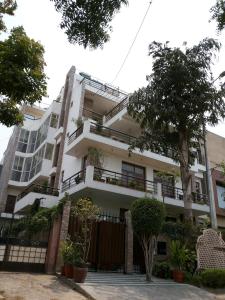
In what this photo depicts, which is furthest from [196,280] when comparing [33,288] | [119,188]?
[119,188]

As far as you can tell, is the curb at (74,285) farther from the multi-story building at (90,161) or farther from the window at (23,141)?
the window at (23,141)

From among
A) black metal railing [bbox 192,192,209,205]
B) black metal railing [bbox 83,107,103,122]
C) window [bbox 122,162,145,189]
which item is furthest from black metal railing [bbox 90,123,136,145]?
black metal railing [bbox 192,192,209,205]

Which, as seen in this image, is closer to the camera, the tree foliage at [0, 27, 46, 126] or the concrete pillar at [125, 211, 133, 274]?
the tree foliage at [0, 27, 46, 126]

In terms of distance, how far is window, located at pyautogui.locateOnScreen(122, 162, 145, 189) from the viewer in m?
18.9

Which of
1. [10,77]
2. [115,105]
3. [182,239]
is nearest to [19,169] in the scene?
[115,105]

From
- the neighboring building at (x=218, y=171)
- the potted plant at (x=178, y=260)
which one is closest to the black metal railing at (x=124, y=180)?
the potted plant at (x=178, y=260)

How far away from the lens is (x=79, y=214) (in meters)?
11.5

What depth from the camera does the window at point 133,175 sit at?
18.9 m

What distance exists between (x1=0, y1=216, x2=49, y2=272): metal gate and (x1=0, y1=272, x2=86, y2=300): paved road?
21.0 inches

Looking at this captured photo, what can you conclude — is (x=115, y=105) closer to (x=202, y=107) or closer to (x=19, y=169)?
(x=202, y=107)

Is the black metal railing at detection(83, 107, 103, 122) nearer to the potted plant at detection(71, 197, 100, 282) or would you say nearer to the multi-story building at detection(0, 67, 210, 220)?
the multi-story building at detection(0, 67, 210, 220)

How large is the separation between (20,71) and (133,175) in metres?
15.0

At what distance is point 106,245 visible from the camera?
518 inches

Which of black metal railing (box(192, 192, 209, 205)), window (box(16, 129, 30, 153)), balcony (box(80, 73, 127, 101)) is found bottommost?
black metal railing (box(192, 192, 209, 205))
